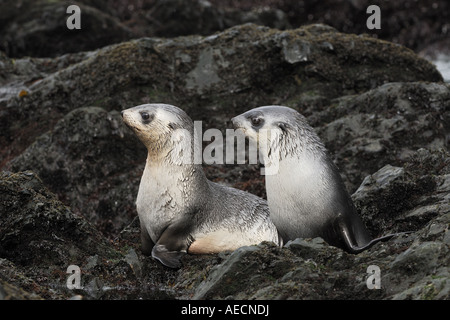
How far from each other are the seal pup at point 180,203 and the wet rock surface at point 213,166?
0.36 meters

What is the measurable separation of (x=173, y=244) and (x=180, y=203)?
0.52 metres

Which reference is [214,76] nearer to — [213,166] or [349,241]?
[213,166]

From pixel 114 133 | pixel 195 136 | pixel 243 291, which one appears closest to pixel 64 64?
pixel 114 133

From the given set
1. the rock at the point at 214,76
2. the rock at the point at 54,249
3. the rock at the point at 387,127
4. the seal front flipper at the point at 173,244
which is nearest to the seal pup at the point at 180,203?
the seal front flipper at the point at 173,244

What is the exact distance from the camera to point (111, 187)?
36.8ft

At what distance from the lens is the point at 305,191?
A: 8070 millimetres

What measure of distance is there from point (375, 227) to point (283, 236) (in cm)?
133

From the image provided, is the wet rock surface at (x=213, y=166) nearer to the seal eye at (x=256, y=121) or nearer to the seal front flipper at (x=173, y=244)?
the seal front flipper at (x=173, y=244)

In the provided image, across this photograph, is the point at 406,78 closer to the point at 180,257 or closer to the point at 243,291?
the point at 180,257

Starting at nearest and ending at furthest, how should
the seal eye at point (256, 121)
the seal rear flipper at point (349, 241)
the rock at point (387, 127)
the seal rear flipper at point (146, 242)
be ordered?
the seal rear flipper at point (349, 241) < the seal eye at point (256, 121) < the seal rear flipper at point (146, 242) < the rock at point (387, 127)

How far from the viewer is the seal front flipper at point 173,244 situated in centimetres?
809

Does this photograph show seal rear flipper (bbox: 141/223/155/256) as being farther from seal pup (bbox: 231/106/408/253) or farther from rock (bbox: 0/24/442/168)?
rock (bbox: 0/24/442/168)

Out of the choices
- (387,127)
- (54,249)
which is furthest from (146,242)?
(387,127)
